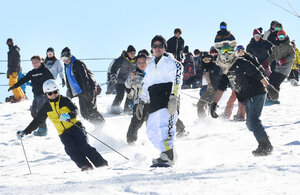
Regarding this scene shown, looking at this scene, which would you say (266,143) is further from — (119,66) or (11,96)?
(11,96)

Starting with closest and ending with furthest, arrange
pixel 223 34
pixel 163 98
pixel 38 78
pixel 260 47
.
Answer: pixel 163 98, pixel 38 78, pixel 260 47, pixel 223 34

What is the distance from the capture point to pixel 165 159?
505cm

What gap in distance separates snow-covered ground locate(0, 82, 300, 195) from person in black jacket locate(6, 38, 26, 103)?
2.60 ft

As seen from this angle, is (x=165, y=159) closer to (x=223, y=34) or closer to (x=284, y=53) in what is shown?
(x=284, y=53)

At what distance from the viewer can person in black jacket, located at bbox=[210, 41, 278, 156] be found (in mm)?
5520

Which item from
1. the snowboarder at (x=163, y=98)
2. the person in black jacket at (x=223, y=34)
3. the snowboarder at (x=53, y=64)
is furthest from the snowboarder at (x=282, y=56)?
the snowboarder at (x=53, y=64)

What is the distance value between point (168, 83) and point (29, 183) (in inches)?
91.0

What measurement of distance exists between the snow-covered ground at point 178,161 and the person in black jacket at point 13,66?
0.79m

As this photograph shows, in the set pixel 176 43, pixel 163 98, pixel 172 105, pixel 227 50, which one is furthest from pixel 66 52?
pixel 176 43

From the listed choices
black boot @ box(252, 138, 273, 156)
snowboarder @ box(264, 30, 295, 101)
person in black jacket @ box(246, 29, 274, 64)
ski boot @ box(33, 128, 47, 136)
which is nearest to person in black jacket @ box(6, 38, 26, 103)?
ski boot @ box(33, 128, 47, 136)

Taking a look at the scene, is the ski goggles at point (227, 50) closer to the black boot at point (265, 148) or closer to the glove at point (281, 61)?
the black boot at point (265, 148)

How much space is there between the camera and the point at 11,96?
1526cm

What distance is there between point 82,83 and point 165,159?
4.15 m

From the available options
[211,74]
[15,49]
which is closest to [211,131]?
[211,74]
